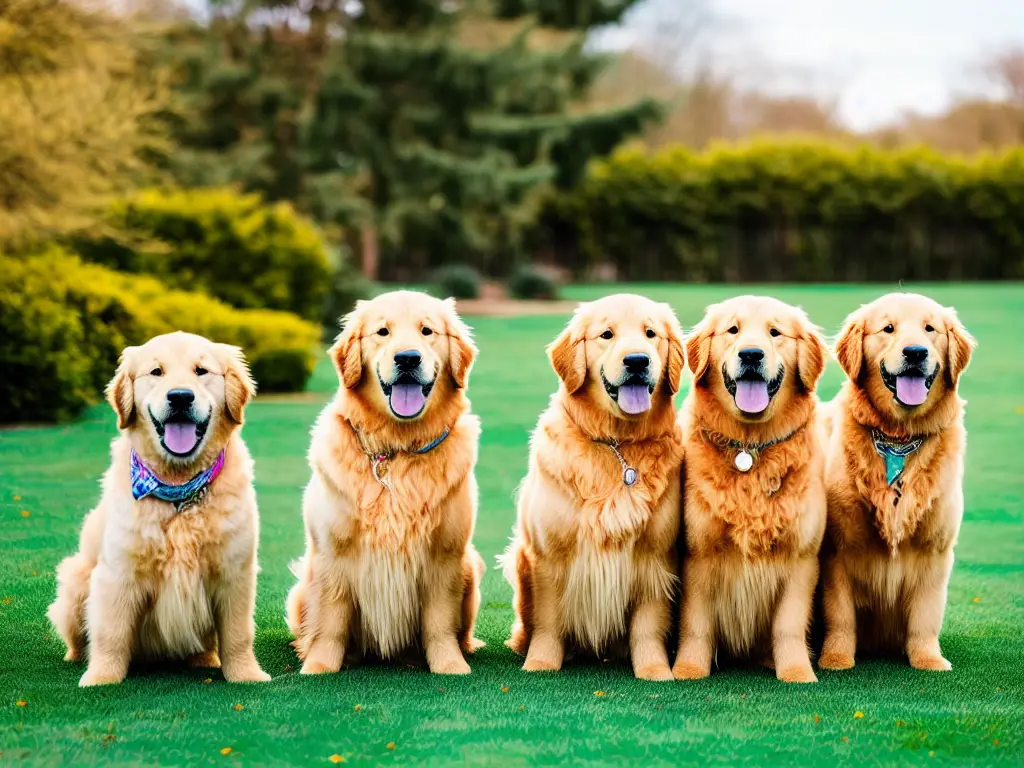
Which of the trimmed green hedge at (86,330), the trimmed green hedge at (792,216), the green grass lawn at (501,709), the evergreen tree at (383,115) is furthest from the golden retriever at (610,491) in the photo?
the trimmed green hedge at (792,216)

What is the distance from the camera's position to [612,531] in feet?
15.6

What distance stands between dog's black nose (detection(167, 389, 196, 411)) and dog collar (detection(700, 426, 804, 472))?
2.11 metres

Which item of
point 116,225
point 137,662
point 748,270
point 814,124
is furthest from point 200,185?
point 814,124

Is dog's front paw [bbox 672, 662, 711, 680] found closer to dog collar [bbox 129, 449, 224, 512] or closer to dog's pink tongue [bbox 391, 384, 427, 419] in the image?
dog's pink tongue [bbox 391, 384, 427, 419]

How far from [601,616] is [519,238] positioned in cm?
2882

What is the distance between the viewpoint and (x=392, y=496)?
4.80 meters

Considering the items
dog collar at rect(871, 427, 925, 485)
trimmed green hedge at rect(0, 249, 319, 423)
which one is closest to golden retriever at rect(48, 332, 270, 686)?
dog collar at rect(871, 427, 925, 485)

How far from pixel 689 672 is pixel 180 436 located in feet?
7.37

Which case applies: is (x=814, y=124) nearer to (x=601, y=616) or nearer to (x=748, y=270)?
(x=748, y=270)

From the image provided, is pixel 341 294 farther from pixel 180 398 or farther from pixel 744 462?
pixel 744 462

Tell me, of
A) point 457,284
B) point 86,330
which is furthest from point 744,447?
point 457,284

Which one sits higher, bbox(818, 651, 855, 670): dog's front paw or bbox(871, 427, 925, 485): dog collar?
bbox(871, 427, 925, 485): dog collar

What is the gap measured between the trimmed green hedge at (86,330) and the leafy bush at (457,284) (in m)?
12.7

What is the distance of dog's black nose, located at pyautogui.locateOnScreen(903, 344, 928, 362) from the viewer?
186 inches
